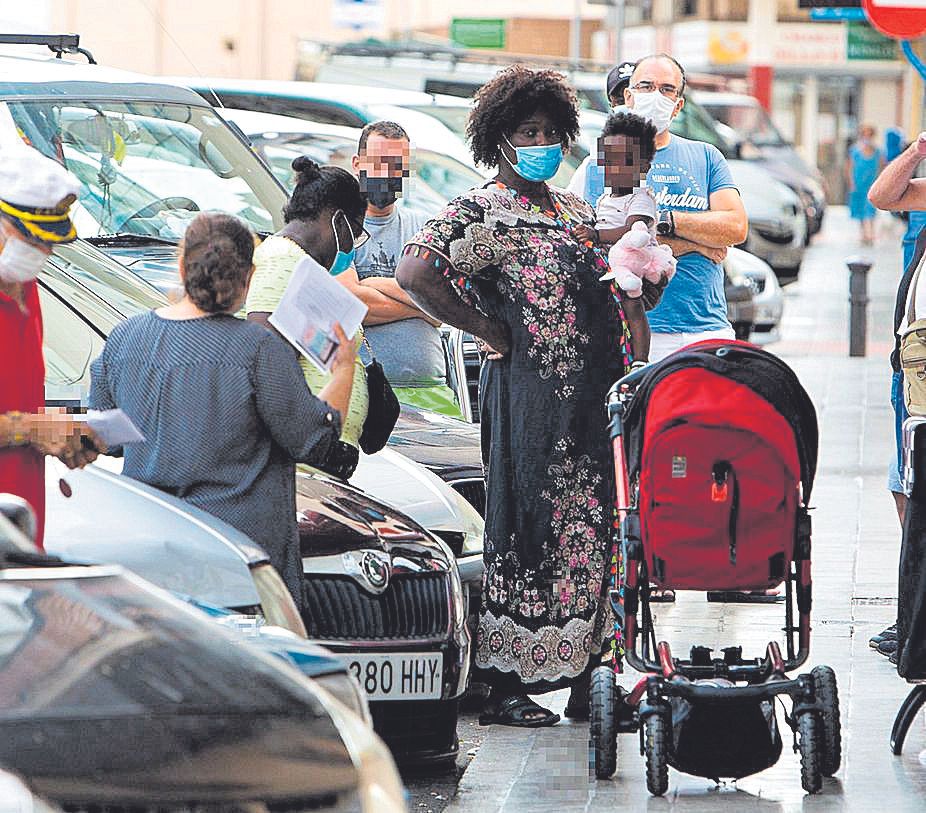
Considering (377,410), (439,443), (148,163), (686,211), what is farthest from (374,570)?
(148,163)

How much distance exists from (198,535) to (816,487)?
7.43 metres

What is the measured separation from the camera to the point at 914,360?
6445mm

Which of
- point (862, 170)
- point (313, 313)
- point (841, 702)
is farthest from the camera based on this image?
point (862, 170)

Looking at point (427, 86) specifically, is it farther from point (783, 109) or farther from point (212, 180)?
point (783, 109)

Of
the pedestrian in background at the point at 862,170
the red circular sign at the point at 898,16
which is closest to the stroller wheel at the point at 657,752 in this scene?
the red circular sign at the point at 898,16

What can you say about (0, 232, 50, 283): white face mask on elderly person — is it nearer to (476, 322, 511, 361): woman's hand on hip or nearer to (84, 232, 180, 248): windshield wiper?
(476, 322, 511, 361): woman's hand on hip

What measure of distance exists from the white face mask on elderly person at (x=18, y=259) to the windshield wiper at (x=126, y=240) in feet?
9.50

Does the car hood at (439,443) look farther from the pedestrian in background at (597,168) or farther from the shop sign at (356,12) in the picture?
the shop sign at (356,12)

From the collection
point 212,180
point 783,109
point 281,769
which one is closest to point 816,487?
point 212,180

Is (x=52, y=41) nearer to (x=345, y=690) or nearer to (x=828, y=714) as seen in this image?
(x=828, y=714)

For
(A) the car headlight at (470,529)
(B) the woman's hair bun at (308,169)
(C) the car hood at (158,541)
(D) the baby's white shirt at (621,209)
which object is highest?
(B) the woman's hair bun at (308,169)

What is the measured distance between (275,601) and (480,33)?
39324 mm

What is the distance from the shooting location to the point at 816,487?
1205 cm

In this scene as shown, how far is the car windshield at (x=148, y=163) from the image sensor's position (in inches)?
319
